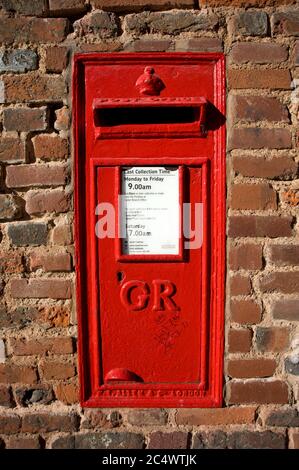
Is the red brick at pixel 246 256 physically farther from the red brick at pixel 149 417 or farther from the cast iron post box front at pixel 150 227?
the red brick at pixel 149 417

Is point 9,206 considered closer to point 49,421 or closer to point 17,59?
point 17,59

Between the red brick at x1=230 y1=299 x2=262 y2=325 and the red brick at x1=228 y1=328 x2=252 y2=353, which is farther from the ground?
the red brick at x1=230 y1=299 x2=262 y2=325

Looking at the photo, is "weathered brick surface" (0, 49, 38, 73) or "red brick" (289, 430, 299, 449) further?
"red brick" (289, 430, 299, 449)

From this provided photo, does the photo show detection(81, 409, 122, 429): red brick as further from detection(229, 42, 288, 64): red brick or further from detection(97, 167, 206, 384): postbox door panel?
detection(229, 42, 288, 64): red brick

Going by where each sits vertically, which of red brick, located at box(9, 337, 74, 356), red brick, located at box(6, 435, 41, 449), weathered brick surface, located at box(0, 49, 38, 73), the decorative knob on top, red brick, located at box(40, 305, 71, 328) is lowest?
red brick, located at box(6, 435, 41, 449)

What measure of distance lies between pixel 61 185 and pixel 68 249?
244 millimetres

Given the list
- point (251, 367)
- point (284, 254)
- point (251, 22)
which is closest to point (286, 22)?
point (251, 22)

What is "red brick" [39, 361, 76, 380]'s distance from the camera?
1.62m

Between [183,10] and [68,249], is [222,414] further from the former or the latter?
[183,10]

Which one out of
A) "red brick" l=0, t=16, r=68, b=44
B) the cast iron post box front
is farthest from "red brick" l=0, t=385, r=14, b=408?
"red brick" l=0, t=16, r=68, b=44

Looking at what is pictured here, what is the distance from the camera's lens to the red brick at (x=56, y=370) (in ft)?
5.32

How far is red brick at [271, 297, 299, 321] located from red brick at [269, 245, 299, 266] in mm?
144

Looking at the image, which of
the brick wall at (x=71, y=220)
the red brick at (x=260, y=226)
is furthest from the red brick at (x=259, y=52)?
the red brick at (x=260, y=226)

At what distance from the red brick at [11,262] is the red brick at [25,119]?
0.47m
